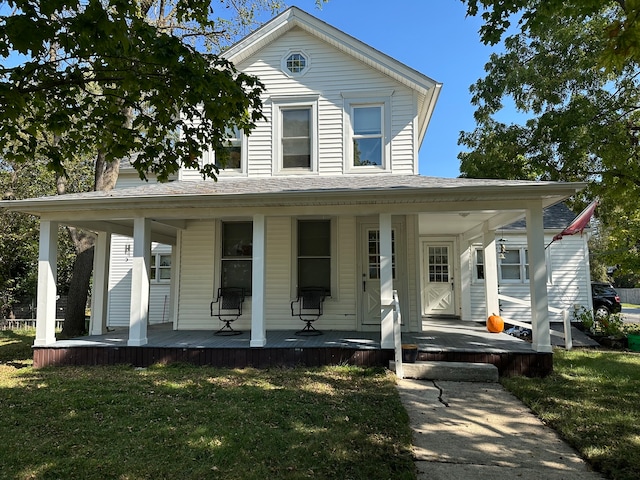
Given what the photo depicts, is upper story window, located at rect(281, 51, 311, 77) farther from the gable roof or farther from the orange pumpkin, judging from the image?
the orange pumpkin

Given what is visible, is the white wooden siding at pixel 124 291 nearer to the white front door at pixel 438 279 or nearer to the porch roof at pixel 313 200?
the porch roof at pixel 313 200

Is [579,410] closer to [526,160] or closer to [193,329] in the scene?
[193,329]

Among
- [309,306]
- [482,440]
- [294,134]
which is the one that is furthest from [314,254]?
[482,440]

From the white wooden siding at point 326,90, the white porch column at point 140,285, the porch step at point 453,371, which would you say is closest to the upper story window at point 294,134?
the white wooden siding at point 326,90

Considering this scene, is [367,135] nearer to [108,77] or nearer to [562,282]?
[108,77]

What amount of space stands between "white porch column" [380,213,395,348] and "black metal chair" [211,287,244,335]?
3384mm

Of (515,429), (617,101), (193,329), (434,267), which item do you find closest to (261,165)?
(193,329)

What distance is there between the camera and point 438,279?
11.5 meters

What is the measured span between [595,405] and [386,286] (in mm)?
3170

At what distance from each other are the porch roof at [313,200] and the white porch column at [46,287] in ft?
1.24

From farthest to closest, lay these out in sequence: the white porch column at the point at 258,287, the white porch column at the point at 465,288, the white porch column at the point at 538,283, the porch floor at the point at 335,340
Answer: the white porch column at the point at 465,288, the white porch column at the point at 258,287, the porch floor at the point at 335,340, the white porch column at the point at 538,283

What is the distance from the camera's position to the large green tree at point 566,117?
8.21 meters

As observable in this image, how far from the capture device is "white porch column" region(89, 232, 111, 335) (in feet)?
29.6

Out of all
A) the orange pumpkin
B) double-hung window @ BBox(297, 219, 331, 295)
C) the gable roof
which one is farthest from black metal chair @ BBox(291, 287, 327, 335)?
the gable roof
